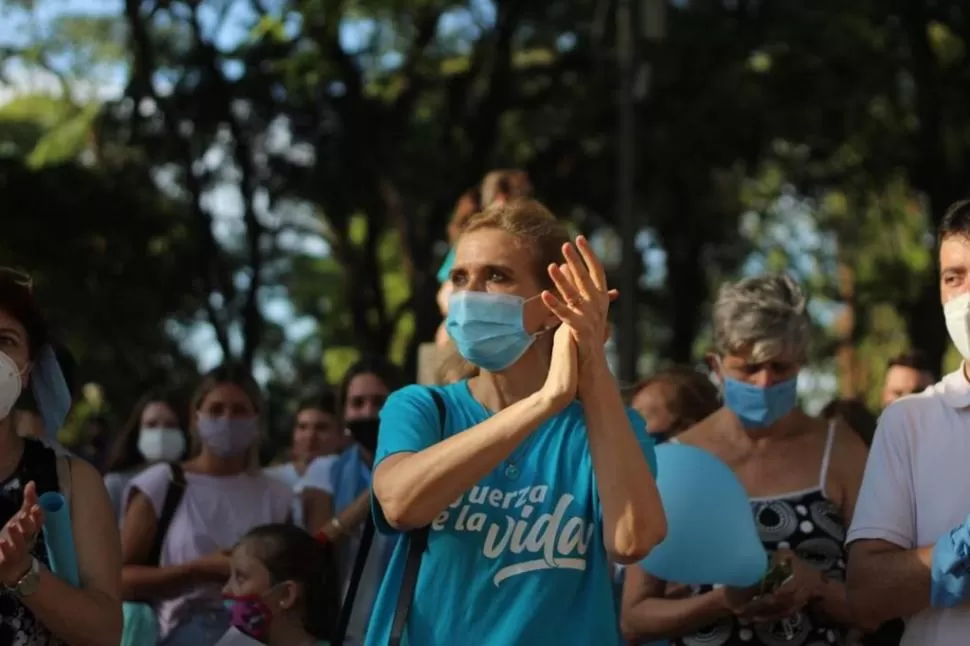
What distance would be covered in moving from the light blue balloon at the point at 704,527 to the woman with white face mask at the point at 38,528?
1422 millimetres

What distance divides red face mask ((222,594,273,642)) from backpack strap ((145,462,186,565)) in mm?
1017

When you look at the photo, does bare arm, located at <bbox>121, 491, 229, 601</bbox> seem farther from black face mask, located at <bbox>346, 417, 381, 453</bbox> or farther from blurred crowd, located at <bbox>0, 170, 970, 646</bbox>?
blurred crowd, located at <bbox>0, 170, 970, 646</bbox>

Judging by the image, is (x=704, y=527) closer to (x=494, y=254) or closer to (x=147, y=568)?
(x=494, y=254)

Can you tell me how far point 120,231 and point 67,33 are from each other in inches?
143

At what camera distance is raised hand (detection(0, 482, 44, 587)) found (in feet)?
12.5

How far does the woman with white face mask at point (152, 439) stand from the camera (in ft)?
26.6

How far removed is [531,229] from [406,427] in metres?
0.54

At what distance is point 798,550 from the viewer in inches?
200

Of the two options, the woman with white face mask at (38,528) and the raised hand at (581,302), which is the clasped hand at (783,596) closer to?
the raised hand at (581,302)

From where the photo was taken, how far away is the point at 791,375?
5352 millimetres

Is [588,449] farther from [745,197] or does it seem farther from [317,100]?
[745,197]

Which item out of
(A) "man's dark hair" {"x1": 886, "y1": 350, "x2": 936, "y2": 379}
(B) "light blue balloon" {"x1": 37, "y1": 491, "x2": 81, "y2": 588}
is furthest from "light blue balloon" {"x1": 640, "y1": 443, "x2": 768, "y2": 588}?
(A) "man's dark hair" {"x1": 886, "y1": 350, "x2": 936, "y2": 379}

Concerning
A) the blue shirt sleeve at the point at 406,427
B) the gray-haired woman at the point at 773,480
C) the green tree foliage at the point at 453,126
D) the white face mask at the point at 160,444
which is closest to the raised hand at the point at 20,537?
the blue shirt sleeve at the point at 406,427

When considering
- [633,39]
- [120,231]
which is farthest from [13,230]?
[633,39]
